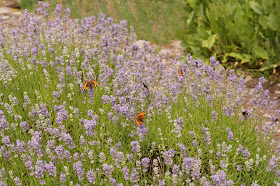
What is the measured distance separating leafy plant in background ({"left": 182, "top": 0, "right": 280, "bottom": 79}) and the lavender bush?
1.84 metres

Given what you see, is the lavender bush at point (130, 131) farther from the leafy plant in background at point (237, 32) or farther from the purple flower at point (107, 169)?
the leafy plant in background at point (237, 32)

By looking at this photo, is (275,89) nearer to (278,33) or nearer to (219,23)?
(278,33)

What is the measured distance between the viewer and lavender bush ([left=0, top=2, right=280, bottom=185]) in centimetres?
250

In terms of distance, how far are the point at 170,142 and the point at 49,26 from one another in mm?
2693

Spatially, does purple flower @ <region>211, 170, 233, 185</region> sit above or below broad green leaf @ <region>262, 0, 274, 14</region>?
below

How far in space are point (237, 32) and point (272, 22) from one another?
556 mm

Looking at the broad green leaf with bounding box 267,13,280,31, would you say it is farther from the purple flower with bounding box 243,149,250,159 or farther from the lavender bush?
the purple flower with bounding box 243,149,250,159

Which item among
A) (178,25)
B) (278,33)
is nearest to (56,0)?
(178,25)

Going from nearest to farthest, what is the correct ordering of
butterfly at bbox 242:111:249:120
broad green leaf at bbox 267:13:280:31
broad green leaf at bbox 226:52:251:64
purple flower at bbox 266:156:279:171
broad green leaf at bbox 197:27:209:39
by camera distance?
purple flower at bbox 266:156:279:171
butterfly at bbox 242:111:249:120
broad green leaf at bbox 267:13:280:31
broad green leaf at bbox 226:52:251:64
broad green leaf at bbox 197:27:209:39

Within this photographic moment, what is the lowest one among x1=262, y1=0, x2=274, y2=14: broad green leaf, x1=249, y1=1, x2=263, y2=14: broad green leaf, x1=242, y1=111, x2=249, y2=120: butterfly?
x1=242, y1=111, x2=249, y2=120: butterfly

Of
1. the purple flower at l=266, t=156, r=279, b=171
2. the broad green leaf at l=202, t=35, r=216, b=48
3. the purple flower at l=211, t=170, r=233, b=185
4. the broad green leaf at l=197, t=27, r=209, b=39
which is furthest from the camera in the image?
the broad green leaf at l=197, t=27, r=209, b=39

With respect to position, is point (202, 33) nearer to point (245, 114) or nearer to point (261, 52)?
point (261, 52)

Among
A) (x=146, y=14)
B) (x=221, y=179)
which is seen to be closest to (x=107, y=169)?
(x=221, y=179)

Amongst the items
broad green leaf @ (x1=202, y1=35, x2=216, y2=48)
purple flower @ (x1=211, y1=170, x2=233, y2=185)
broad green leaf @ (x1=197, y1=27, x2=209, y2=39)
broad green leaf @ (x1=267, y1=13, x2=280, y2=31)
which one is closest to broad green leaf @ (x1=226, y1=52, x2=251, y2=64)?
broad green leaf @ (x1=202, y1=35, x2=216, y2=48)
